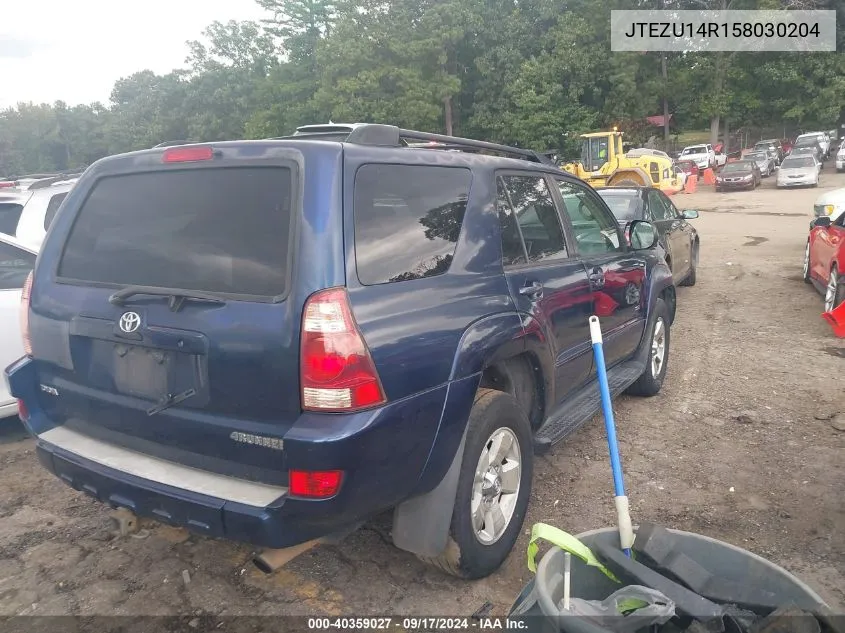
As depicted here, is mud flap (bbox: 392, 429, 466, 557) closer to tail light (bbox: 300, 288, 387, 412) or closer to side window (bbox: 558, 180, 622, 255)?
tail light (bbox: 300, 288, 387, 412)

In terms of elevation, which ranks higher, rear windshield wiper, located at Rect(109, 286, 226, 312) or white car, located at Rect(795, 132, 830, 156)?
white car, located at Rect(795, 132, 830, 156)

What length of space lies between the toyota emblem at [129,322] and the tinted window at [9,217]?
3801 millimetres

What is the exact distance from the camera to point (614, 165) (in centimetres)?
2436

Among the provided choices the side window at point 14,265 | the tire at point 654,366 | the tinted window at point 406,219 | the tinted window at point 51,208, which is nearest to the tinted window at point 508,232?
the tinted window at point 406,219

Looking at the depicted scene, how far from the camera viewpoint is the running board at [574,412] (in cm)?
340

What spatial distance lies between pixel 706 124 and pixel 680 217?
135ft

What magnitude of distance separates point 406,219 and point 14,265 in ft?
12.1

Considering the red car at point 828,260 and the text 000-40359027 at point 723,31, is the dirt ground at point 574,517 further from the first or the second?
the text 000-40359027 at point 723,31

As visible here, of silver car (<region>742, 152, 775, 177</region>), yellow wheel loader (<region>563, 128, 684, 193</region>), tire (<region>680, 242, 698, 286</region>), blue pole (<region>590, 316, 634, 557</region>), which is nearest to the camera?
blue pole (<region>590, 316, 634, 557</region>)

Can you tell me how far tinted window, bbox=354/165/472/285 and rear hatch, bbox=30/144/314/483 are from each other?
0.28 m

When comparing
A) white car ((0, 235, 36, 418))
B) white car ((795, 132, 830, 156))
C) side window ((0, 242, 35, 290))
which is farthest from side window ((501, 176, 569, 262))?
white car ((795, 132, 830, 156))

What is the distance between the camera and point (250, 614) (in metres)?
2.76

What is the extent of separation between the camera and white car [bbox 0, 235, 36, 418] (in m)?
4.50

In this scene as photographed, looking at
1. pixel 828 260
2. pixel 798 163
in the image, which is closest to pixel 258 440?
pixel 828 260
